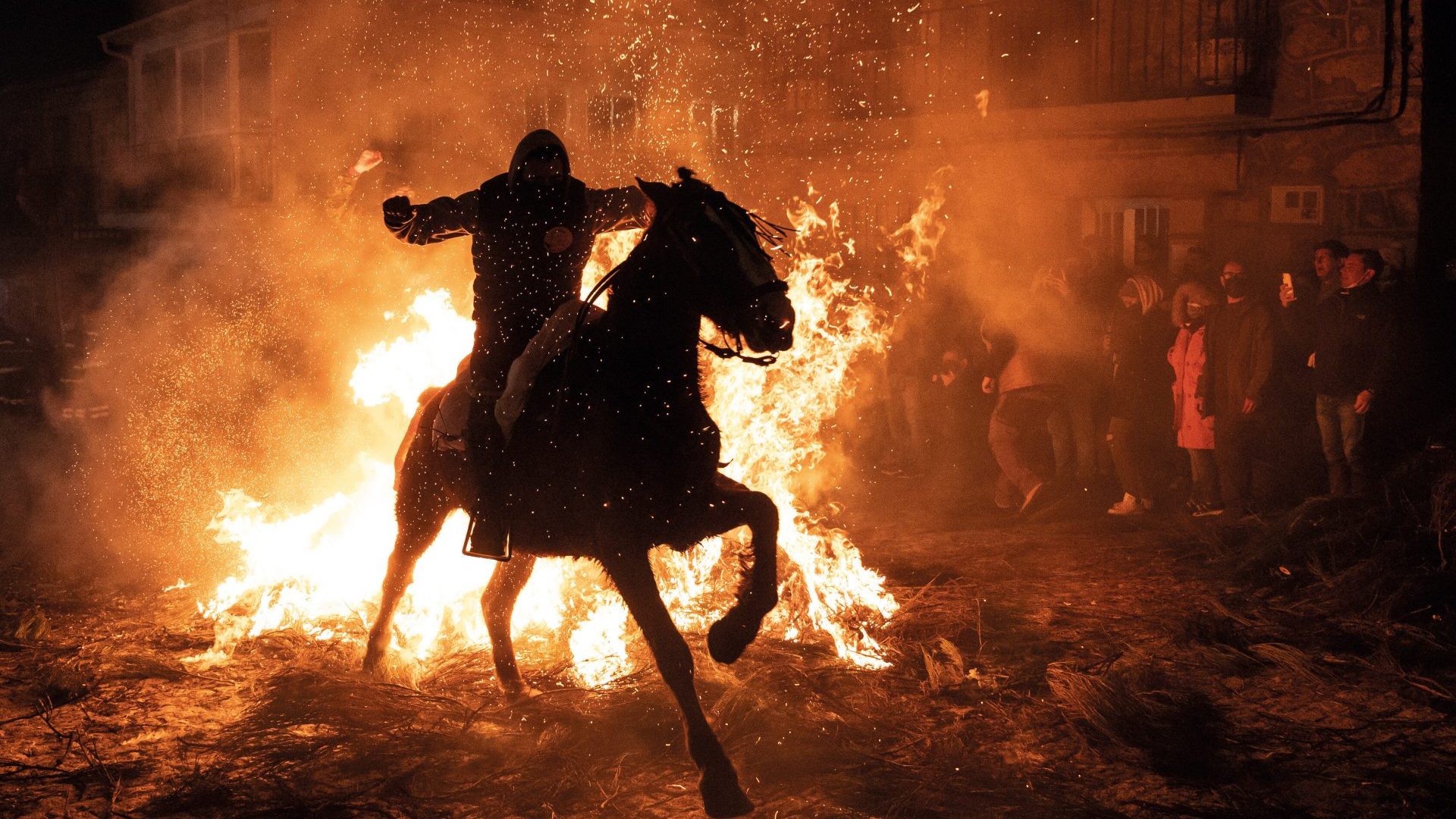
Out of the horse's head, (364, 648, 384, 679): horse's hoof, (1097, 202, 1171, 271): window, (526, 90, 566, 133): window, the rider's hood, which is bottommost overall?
(364, 648, 384, 679): horse's hoof

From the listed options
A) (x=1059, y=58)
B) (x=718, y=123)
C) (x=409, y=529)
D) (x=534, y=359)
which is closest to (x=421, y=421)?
(x=409, y=529)

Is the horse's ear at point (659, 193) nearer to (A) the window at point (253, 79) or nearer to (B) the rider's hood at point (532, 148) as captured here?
(B) the rider's hood at point (532, 148)

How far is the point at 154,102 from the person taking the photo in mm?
25688

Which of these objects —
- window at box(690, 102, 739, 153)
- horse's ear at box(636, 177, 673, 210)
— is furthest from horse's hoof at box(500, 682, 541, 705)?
window at box(690, 102, 739, 153)

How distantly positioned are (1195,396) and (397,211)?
7.23 metres

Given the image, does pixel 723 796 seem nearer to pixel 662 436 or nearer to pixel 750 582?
pixel 750 582

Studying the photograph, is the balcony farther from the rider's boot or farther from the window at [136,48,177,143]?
the window at [136,48,177,143]

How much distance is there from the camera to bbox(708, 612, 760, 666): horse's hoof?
4805 millimetres

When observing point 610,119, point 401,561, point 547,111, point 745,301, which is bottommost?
point 401,561

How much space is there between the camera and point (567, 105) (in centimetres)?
1856

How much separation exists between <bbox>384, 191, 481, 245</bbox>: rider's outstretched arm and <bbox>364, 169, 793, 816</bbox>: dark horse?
119cm

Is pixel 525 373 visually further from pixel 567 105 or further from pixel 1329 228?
Result: pixel 567 105

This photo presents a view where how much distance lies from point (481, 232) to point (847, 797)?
318cm

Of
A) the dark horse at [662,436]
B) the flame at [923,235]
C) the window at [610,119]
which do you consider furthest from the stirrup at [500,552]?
the window at [610,119]
